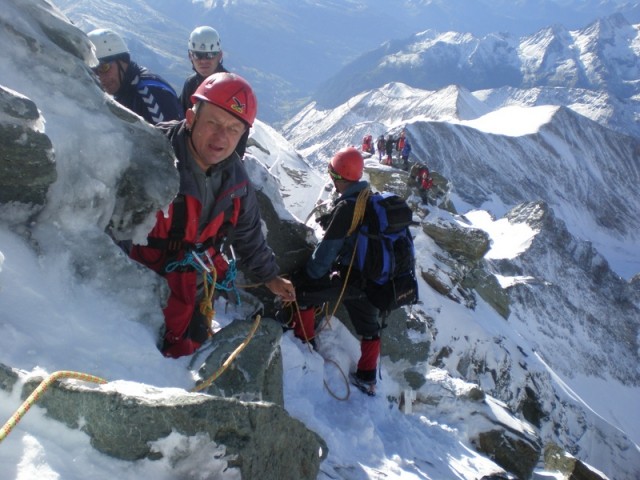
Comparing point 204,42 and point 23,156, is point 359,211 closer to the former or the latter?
point 23,156

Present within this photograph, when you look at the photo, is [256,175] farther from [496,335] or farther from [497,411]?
[496,335]

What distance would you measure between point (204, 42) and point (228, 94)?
4.23 m

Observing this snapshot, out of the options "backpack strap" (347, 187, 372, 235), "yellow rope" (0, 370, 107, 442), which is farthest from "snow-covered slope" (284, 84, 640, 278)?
"yellow rope" (0, 370, 107, 442)

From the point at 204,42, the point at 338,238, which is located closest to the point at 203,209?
the point at 338,238

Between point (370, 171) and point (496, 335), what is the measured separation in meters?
11.5

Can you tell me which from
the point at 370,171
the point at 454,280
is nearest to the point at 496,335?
the point at 454,280

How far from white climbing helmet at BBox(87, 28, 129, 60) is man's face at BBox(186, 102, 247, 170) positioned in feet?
8.49

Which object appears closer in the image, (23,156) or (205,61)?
(23,156)

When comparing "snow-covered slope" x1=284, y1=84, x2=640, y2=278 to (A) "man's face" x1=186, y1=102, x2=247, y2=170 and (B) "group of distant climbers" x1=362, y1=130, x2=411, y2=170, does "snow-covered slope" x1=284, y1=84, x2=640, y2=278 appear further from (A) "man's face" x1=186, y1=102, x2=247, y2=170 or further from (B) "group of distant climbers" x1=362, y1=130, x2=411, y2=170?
(A) "man's face" x1=186, y1=102, x2=247, y2=170

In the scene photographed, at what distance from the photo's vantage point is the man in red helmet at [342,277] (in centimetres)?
609

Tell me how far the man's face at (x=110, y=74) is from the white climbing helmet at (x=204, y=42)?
1.89 m

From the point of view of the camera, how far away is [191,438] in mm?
2615

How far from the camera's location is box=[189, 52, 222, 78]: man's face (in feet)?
24.8

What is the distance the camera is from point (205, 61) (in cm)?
761
